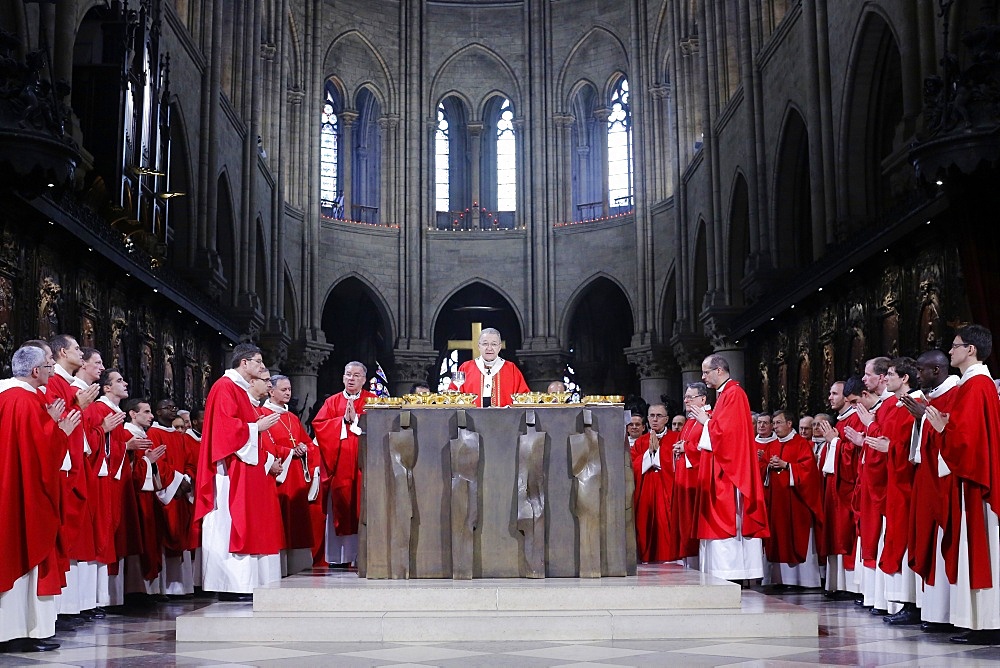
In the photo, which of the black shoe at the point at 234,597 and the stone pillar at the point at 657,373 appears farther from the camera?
Answer: the stone pillar at the point at 657,373

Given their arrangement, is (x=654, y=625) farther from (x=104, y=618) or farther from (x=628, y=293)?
(x=628, y=293)

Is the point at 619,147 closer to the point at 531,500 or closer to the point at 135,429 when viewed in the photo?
the point at 135,429

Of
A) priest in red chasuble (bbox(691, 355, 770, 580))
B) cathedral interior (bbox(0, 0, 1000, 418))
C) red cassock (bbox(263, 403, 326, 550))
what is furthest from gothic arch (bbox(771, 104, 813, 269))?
red cassock (bbox(263, 403, 326, 550))

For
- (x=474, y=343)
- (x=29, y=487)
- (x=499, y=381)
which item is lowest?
(x=29, y=487)

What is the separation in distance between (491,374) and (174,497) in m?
3.56

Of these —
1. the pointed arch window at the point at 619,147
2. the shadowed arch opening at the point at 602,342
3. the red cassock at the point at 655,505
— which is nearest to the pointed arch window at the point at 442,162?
the pointed arch window at the point at 619,147

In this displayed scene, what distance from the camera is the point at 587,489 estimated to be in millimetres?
8844

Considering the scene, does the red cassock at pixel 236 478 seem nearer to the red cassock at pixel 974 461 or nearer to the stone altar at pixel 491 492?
the stone altar at pixel 491 492

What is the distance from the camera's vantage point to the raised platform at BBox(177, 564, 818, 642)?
25.0ft

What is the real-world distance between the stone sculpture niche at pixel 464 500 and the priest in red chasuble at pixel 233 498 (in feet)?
5.35

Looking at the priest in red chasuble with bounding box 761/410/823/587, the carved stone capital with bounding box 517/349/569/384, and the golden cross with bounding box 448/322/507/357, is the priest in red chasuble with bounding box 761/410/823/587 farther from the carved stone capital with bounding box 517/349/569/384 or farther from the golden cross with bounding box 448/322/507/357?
the carved stone capital with bounding box 517/349/569/384

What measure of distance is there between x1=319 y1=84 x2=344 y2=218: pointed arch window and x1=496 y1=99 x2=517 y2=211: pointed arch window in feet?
16.1

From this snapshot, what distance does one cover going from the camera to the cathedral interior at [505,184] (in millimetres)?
13031

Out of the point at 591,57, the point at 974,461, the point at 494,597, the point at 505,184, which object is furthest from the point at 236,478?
the point at 591,57
